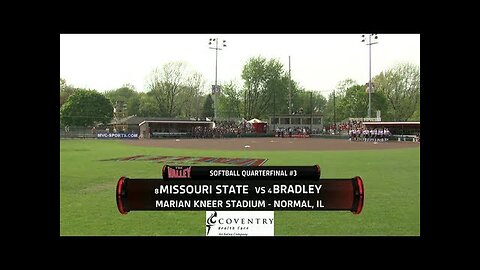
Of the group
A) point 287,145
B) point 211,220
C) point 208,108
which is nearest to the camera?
point 211,220

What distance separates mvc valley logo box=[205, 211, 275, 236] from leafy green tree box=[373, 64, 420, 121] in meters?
66.9

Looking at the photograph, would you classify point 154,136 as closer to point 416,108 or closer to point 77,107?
point 77,107

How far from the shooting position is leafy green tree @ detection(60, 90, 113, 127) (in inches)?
1926

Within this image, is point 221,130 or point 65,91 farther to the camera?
point 221,130

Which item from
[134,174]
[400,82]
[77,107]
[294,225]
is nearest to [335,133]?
[400,82]

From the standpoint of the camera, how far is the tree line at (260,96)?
6981 centimetres

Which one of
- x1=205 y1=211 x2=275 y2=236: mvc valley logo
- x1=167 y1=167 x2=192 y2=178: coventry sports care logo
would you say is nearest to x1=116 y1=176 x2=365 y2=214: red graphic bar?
x1=205 y1=211 x2=275 y2=236: mvc valley logo

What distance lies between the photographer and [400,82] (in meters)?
71.4

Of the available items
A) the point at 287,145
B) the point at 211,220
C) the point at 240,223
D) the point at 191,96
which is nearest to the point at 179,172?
the point at 211,220

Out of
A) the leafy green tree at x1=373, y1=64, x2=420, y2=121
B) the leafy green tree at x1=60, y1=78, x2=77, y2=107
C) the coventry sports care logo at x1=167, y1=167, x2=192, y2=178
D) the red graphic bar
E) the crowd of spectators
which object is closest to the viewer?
the red graphic bar

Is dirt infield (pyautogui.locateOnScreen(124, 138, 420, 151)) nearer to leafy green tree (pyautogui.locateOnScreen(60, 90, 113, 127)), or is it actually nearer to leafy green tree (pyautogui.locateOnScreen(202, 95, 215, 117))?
leafy green tree (pyautogui.locateOnScreen(60, 90, 113, 127))

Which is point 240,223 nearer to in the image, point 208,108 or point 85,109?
point 85,109

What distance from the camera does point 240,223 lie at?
20.5 ft

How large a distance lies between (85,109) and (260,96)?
38.8 m
